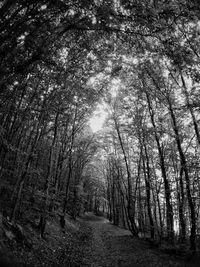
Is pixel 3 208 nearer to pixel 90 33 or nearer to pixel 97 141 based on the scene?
pixel 90 33

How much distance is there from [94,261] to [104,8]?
10.1 m

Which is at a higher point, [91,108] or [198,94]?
[91,108]

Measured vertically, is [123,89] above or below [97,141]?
above

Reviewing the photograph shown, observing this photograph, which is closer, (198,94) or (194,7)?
(194,7)

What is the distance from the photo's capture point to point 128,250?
1150 cm

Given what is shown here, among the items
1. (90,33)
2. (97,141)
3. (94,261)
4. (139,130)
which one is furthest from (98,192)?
(90,33)

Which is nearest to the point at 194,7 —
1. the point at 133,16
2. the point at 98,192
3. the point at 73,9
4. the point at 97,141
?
the point at 133,16

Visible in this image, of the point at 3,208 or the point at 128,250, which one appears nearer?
the point at 3,208

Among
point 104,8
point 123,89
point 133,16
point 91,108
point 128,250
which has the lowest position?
point 128,250

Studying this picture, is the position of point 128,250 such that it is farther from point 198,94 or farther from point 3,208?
point 198,94

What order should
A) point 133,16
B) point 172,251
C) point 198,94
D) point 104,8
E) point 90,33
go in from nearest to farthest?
point 104,8
point 133,16
point 90,33
point 198,94
point 172,251

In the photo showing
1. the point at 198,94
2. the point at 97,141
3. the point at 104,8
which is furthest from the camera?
the point at 97,141

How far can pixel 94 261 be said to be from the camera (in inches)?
352

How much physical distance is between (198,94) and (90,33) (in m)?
6.46
